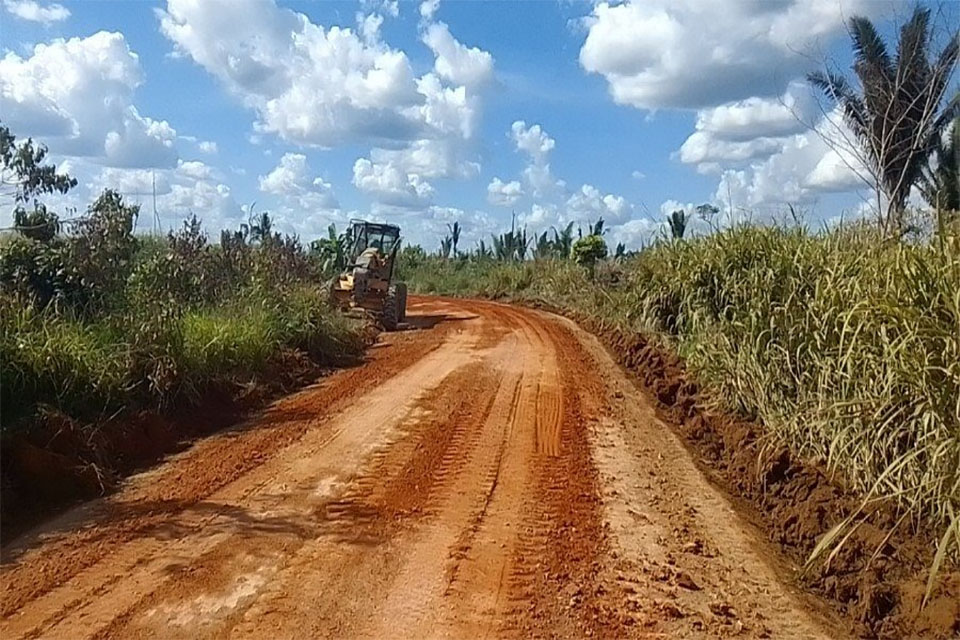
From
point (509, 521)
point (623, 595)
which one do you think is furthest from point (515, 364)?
point (623, 595)

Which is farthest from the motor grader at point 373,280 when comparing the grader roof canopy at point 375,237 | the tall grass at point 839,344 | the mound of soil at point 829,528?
the mound of soil at point 829,528

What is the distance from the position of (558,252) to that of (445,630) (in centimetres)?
3313

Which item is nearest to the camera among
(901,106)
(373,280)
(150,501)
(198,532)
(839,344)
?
(198,532)

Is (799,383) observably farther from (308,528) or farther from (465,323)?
(465,323)

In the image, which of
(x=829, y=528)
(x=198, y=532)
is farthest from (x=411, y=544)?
(x=829, y=528)

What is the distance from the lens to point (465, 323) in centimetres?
2083

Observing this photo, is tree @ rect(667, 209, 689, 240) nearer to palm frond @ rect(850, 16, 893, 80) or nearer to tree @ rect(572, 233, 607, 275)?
palm frond @ rect(850, 16, 893, 80)

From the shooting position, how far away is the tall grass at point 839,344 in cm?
496

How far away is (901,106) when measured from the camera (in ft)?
48.0

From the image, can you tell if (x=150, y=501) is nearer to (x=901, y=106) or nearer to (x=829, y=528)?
(x=829, y=528)

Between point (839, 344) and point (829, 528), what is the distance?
160cm

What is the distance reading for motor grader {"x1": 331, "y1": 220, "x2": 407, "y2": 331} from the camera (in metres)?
19.2

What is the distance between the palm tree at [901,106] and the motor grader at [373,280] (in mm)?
10063

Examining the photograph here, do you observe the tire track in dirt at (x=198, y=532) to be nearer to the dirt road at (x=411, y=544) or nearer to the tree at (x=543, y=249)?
the dirt road at (x=411, y=544)
